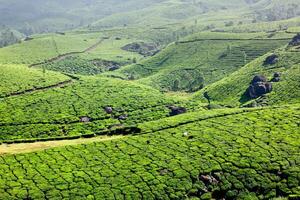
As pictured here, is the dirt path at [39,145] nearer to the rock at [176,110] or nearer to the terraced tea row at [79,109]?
the terraced tea row at [79,109]

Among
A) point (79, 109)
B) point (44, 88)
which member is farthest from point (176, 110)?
point (44, 88)

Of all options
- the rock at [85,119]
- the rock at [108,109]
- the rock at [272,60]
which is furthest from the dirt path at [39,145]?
the rock at [272,60]

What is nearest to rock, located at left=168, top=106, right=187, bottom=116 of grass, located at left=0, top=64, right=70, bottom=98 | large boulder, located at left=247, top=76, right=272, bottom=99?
large boulder, located at left=247, top=76, right=272, bottom=99

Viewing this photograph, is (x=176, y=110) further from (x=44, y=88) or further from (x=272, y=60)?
(x=272, y=60)

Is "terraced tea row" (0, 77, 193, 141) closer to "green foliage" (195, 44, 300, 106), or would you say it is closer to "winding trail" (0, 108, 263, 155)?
"winding trail" (0, 108, 263, 155)

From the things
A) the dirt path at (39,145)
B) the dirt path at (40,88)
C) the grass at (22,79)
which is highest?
the grass at (22,79)

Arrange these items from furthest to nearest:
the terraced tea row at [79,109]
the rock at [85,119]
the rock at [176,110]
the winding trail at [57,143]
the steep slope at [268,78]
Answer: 1. the steep slope at [268,78]
2. the rock at [176,110]
3. the rock at [85,119]
4. the terraced tea row at [79,109]
5. the winding trail at [57,143]

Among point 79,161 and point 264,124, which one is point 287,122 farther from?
point 79,161

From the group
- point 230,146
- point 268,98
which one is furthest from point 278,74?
point 230,146
